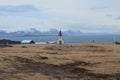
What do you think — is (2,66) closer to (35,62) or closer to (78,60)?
(35,62)

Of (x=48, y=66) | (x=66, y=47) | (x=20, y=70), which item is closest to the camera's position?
(x=20, y=70)

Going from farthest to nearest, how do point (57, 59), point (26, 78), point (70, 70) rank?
point (57, 59)
point (70, 70)
point (26, 78)

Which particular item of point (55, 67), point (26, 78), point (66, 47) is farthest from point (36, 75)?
point (66, 47)

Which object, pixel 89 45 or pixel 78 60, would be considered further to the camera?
pixel 89 45

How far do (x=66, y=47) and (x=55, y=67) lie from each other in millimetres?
19359

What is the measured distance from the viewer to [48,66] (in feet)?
104

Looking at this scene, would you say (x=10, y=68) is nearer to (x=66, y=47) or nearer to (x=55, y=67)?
(x=55, y=67)

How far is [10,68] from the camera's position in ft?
92.2

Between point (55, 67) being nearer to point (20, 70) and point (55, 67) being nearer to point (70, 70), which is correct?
point (70, 70)

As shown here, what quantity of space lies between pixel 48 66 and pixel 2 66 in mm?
4643

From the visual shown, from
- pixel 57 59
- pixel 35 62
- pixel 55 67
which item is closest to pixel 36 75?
pixel 55 67

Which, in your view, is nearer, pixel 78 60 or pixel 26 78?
pixel 26 78

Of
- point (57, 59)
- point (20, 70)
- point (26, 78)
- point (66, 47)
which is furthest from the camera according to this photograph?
point (66, 47)

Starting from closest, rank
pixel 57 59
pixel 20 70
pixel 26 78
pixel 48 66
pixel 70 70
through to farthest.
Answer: pixel 26 78 < pixel 20 70 < pixel 70 70 < pixel 48 66 < pixel 57 59
